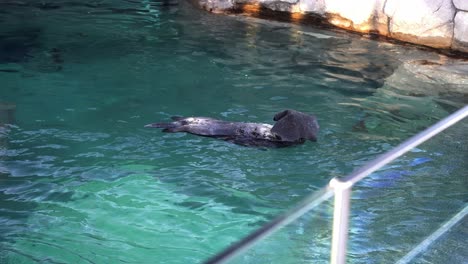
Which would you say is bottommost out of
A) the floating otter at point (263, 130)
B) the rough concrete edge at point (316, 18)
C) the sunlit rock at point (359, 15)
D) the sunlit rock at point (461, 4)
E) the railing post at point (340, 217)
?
the floating otter at point (263, 130)

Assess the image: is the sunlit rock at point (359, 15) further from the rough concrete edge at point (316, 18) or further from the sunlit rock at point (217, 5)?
the sunlit rock at point (217, 5)

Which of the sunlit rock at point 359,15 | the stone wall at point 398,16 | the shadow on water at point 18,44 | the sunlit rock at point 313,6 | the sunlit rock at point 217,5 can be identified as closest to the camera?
the shadow on water at point 18,44

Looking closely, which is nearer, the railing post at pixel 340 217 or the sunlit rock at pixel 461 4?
the railing post at pixel 340 217

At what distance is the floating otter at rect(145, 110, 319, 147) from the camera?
614 centimetres

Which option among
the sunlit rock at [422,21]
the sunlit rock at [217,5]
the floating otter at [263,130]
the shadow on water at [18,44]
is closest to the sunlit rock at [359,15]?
the sunlit rock at [422,21]

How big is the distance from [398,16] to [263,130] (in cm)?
457

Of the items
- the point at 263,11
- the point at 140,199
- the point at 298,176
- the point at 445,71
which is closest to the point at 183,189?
the point at 140,199

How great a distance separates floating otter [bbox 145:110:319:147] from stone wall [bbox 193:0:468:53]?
408 centimetres

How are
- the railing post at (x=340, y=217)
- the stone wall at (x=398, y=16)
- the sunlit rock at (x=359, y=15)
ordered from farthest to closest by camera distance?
the sunlit rock at (x=359, y=15)
the stone wall at (x=398, y=16)
the railing post at (x=340, y=217)

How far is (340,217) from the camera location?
6.32ft

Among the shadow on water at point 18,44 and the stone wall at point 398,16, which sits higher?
the stone wall at point 398,16

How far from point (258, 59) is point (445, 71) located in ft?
8.17

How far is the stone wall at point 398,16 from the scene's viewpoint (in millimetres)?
9431

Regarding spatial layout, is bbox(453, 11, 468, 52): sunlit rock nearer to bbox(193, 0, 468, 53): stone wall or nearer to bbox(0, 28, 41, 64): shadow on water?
bbox(193, 0, 468, 53): stone wall
